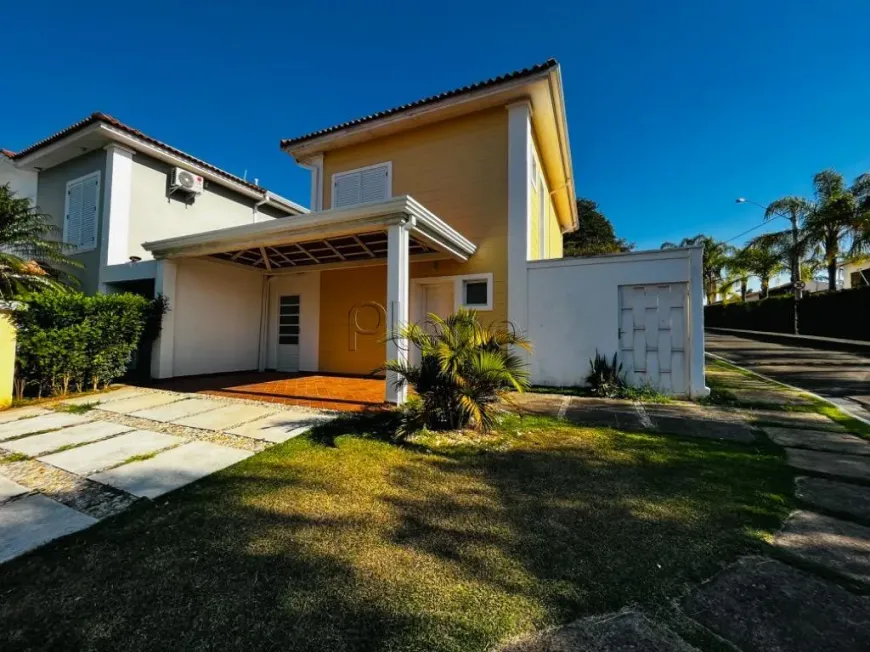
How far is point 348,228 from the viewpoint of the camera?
6.43 meters

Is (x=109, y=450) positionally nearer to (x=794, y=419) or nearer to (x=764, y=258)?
(x=794, y=419)

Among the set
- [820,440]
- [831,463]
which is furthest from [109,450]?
[820,440]

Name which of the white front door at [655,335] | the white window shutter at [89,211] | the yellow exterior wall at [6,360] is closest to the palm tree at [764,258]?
the white front door at [655,335]

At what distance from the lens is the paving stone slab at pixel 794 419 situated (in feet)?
16.2

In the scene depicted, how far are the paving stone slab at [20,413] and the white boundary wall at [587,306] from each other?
8.54 m

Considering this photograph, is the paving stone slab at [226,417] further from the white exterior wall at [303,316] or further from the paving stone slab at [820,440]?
the paving stone slab at [820,440]

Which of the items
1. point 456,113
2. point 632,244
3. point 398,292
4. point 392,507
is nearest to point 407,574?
point 392,507

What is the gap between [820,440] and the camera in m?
4.37

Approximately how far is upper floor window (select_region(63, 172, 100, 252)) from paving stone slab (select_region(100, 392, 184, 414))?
5.90 m

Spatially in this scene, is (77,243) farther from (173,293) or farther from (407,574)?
(407,574)

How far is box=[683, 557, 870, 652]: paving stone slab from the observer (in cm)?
158

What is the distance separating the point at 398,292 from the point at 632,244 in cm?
4072

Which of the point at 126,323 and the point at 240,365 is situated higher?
the point at 126,323

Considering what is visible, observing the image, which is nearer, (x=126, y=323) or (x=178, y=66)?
(x=126, y=323)
